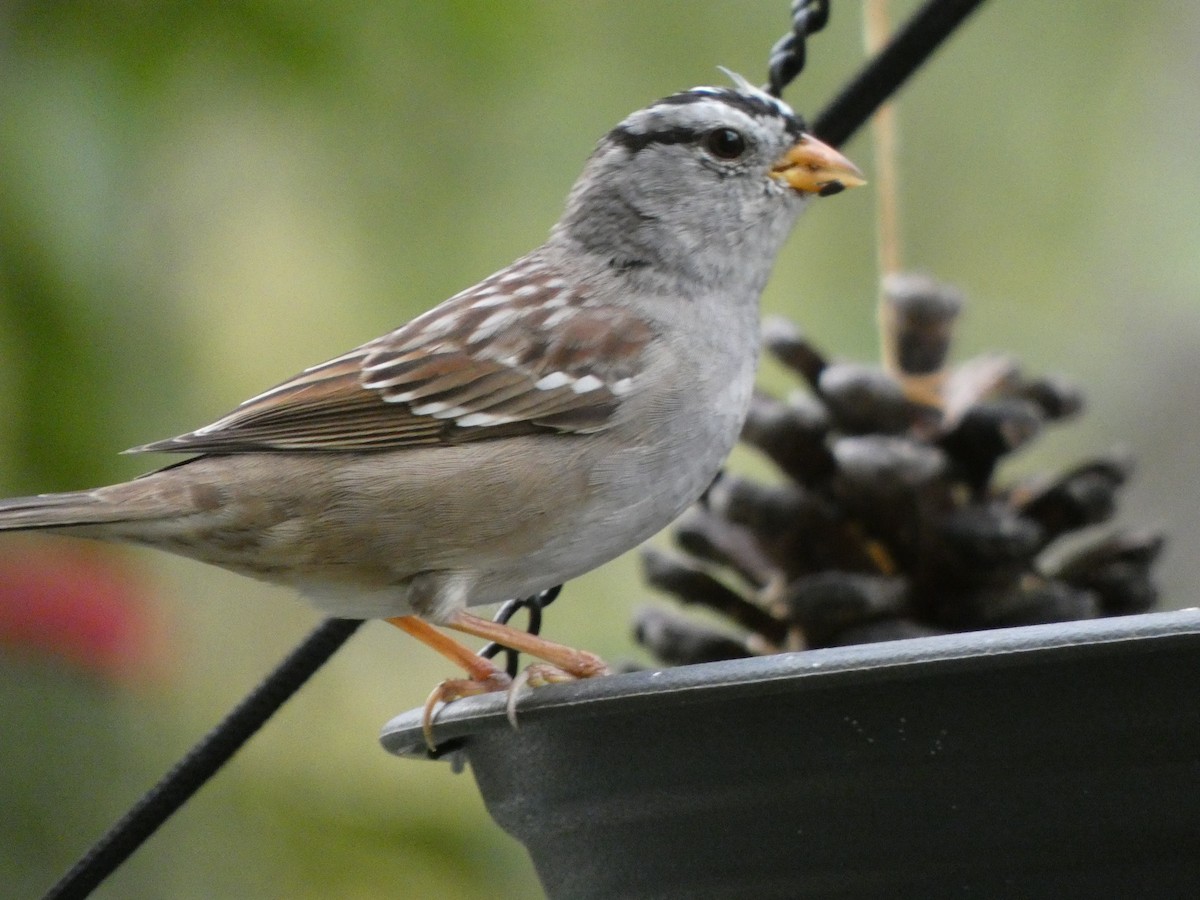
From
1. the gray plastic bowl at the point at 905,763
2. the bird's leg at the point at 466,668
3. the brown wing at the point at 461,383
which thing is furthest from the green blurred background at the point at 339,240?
the gray plastic bowl at the point at 905,763

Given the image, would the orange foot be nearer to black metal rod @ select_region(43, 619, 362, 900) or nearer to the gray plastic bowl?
black metal rod @ select_region(43, 619, 362, 900)

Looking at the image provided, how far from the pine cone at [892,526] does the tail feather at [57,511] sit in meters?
0.89

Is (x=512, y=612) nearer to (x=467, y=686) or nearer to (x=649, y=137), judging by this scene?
(x=467, y=686)

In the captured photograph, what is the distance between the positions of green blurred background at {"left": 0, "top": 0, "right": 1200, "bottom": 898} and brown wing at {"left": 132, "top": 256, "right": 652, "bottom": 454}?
53cm

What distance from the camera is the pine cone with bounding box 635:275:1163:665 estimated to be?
2369 mm

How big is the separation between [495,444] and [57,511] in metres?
0.59

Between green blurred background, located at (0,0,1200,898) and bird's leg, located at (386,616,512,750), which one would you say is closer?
bird's leg, located at (386,616,512,750)

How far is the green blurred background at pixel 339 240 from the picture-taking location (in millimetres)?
2600

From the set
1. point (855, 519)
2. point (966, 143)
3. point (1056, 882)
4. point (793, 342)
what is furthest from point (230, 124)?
point (966, 143)

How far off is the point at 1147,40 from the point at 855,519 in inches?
100

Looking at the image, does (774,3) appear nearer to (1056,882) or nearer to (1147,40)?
(1147,40)

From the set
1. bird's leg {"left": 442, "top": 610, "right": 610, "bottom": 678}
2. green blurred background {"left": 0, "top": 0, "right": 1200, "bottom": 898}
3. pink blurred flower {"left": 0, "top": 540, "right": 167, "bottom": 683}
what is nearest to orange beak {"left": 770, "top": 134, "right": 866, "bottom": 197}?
green blurred background {"left": 0, "top": 0, "right": 1200, "bottom": 898}

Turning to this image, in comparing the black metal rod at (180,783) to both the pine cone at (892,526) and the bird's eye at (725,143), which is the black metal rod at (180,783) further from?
the bird's eye at (725,143)

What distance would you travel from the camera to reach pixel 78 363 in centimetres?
260
